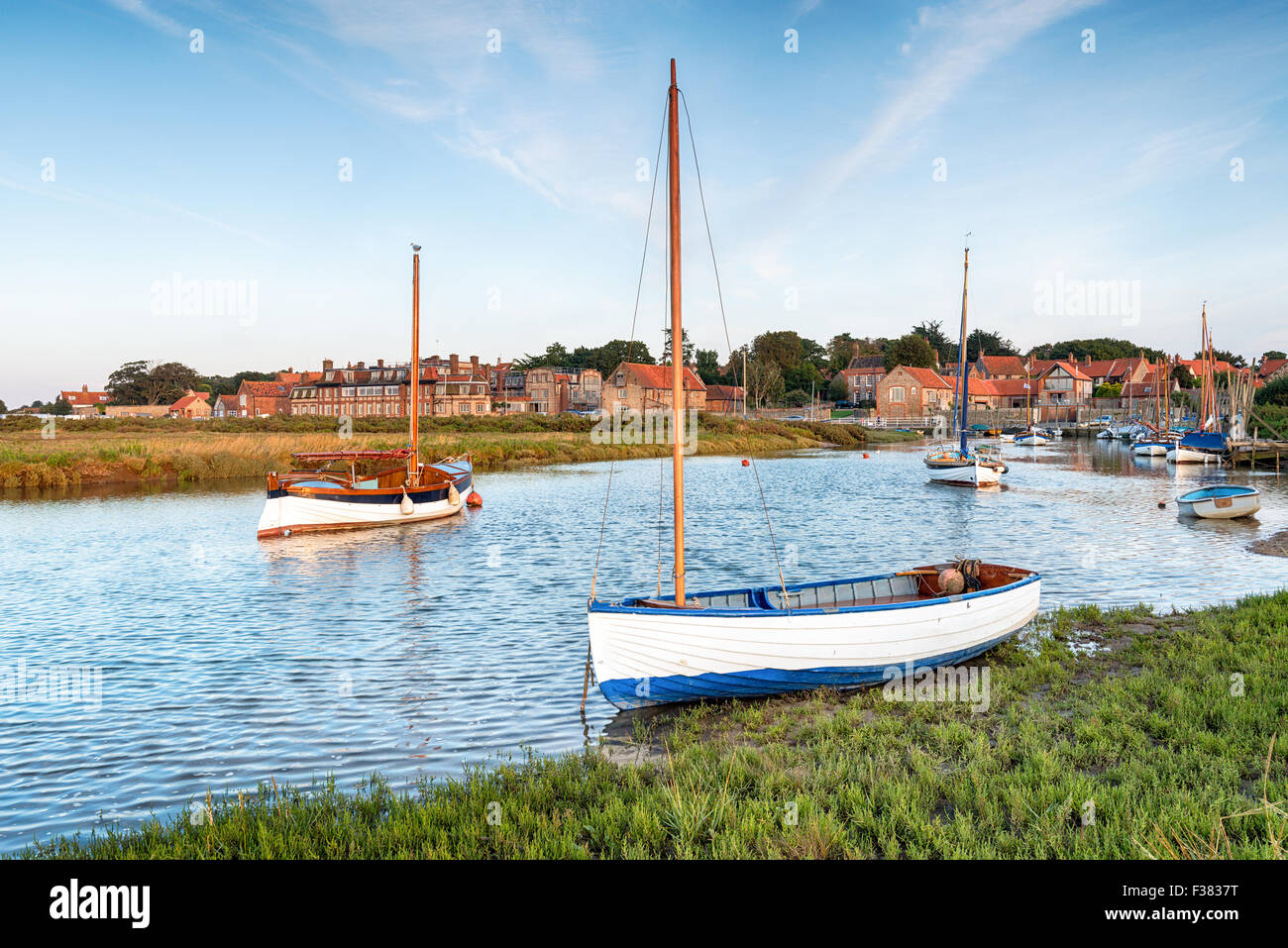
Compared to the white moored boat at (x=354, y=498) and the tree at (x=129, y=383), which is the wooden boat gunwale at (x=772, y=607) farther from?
the tree at (x=129, y=383)

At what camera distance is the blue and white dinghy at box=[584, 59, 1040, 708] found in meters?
10.7

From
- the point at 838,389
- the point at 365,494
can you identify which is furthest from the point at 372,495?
the point at 838,389

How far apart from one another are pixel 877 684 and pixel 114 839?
391 inches

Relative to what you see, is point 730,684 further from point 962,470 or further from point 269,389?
point 269,389

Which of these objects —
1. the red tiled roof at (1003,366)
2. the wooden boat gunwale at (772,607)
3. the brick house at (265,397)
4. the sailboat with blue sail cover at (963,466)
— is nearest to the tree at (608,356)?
the brick house at (265,397)

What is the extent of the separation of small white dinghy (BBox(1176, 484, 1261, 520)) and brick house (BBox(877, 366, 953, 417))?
98.2 meters

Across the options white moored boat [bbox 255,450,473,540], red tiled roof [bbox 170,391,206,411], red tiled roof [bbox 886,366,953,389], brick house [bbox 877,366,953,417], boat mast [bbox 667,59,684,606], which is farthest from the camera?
red tiled roof [bbox 170,391,206,411]

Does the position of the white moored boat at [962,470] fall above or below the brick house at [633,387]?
below

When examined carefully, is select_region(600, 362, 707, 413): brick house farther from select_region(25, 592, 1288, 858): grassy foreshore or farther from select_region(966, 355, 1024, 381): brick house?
select_region(25, 592, 1288, 858): grassy foreshore

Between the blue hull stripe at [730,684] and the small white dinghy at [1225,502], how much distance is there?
26757 millimetres

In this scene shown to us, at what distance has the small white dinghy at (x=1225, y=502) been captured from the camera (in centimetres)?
3016

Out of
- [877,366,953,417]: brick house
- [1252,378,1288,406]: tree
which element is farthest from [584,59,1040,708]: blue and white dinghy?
[877,366,953,417]: brick house

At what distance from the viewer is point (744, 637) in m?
10.8
